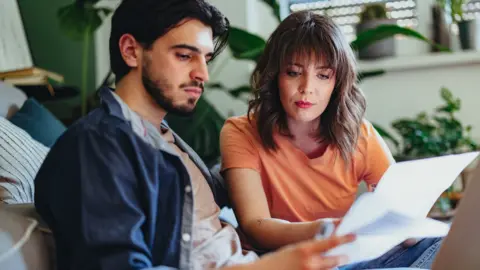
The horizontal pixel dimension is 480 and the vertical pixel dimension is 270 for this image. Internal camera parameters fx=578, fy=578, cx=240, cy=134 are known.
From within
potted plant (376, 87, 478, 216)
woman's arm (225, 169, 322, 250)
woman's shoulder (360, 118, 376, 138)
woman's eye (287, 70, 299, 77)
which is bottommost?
potted plant (376, 87, 478, 216)

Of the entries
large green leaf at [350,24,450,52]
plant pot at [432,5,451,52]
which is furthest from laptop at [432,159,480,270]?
plant pot at [432,5,451,52]

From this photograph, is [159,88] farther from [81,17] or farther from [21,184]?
[81,17]

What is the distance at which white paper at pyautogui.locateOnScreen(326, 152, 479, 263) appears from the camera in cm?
74

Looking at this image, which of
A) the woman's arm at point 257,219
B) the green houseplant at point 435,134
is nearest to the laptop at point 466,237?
the woman's arm at point 257,219

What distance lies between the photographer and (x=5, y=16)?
2170 millimetres

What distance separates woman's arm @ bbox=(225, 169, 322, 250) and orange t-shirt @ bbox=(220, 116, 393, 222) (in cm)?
4

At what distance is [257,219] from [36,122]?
2.75 ft

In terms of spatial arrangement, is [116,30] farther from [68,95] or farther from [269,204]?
[68,95]

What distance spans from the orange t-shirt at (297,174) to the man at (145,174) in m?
0.16

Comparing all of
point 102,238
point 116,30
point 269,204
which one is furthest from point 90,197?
point 269,204

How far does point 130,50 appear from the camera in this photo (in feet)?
3.07

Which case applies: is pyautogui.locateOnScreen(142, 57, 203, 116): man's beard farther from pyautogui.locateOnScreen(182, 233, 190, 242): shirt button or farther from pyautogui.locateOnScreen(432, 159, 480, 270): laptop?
pyautogui.locateOnScreen(432, 159, 480, 270): laptop

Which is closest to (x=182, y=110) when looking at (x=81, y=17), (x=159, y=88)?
(x=159, y=88)

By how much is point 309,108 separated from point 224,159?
0.20 m
